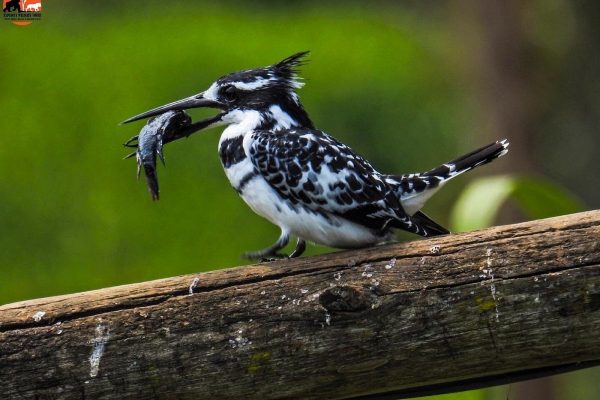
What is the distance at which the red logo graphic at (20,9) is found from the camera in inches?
221

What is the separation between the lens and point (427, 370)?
2.57 m

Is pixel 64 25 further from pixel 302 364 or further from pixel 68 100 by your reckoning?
pixel 302 364

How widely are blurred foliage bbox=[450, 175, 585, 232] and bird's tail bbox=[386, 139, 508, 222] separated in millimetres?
95

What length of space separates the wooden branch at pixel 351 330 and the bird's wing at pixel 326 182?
1.83 ft

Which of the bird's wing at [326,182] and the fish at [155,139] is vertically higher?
the fish at [155,139]

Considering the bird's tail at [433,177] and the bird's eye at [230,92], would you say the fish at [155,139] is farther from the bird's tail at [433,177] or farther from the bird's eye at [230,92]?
the bird's tail at [433,177]

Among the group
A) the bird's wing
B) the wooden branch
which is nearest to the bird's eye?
the bird's wing

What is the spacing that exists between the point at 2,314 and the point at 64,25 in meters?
5.79

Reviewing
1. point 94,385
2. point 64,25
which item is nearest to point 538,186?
point 94,385

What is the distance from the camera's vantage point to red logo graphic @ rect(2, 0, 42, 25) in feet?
18.4

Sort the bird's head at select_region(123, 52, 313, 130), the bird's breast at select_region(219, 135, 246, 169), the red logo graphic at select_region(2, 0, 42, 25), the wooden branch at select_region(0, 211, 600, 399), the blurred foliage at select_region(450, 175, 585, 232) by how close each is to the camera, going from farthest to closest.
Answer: the red logo graphic at select_region(2, 0, 42, 25), the bird's head at select_region(123, 52, 313, 130), the bird's breast at select_region(219, 135, 246, 169), the blurred foliage at select_region(450, 175, 585, 232), the wooden branch at select_region(0, 211, 600, 399)

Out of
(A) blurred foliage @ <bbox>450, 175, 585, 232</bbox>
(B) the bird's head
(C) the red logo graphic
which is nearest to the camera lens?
(A) blurred foliage @ <bbox>450, 175, 585, 232</bbox>

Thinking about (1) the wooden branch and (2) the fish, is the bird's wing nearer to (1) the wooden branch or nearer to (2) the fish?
(2) the fish

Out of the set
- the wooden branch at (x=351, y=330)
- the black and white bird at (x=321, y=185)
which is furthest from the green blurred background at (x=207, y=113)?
the wooden branch at (x=351, y=330)
